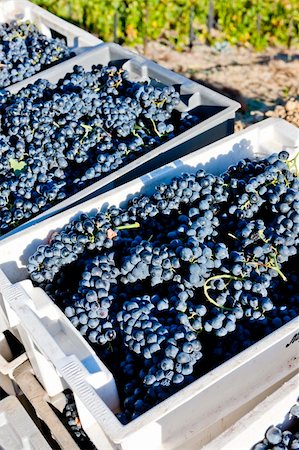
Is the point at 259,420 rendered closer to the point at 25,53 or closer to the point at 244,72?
the point at 25,53

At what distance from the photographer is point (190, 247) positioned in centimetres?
172

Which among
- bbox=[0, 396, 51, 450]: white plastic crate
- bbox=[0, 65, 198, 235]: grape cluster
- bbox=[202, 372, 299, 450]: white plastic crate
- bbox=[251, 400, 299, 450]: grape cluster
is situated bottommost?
bbox=[0, 396, 51, 450]: white plastic crate

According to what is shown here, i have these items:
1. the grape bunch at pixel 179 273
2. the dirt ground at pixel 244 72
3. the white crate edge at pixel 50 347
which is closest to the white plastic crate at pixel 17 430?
the white crate edge at pixel 50 347

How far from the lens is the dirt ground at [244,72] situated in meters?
4.69

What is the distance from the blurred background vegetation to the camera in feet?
18.2

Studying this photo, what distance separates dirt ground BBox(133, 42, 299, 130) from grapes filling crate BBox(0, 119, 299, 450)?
8.15 feet

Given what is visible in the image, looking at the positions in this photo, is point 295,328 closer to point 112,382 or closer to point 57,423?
point 112,382

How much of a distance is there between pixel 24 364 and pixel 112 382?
529mm

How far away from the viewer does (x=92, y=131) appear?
245 centimetres

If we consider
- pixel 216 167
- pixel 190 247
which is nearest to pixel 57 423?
pixel 190 247

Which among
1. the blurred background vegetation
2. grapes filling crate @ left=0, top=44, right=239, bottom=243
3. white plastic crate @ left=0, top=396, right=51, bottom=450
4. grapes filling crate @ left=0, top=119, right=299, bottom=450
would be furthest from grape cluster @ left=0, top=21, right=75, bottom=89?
the blurred background vegetation

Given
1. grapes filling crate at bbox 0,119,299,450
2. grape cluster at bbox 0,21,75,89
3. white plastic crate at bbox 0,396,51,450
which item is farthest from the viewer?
grape cluster at bbox 0,21,75,89

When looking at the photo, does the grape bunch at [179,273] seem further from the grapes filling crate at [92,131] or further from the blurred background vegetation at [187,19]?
the blurred background vegetation at [187,19]

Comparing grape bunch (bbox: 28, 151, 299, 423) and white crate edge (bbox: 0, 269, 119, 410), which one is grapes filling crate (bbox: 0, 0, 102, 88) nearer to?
grape bunch (bbox: 28, 151, 299, 423)
